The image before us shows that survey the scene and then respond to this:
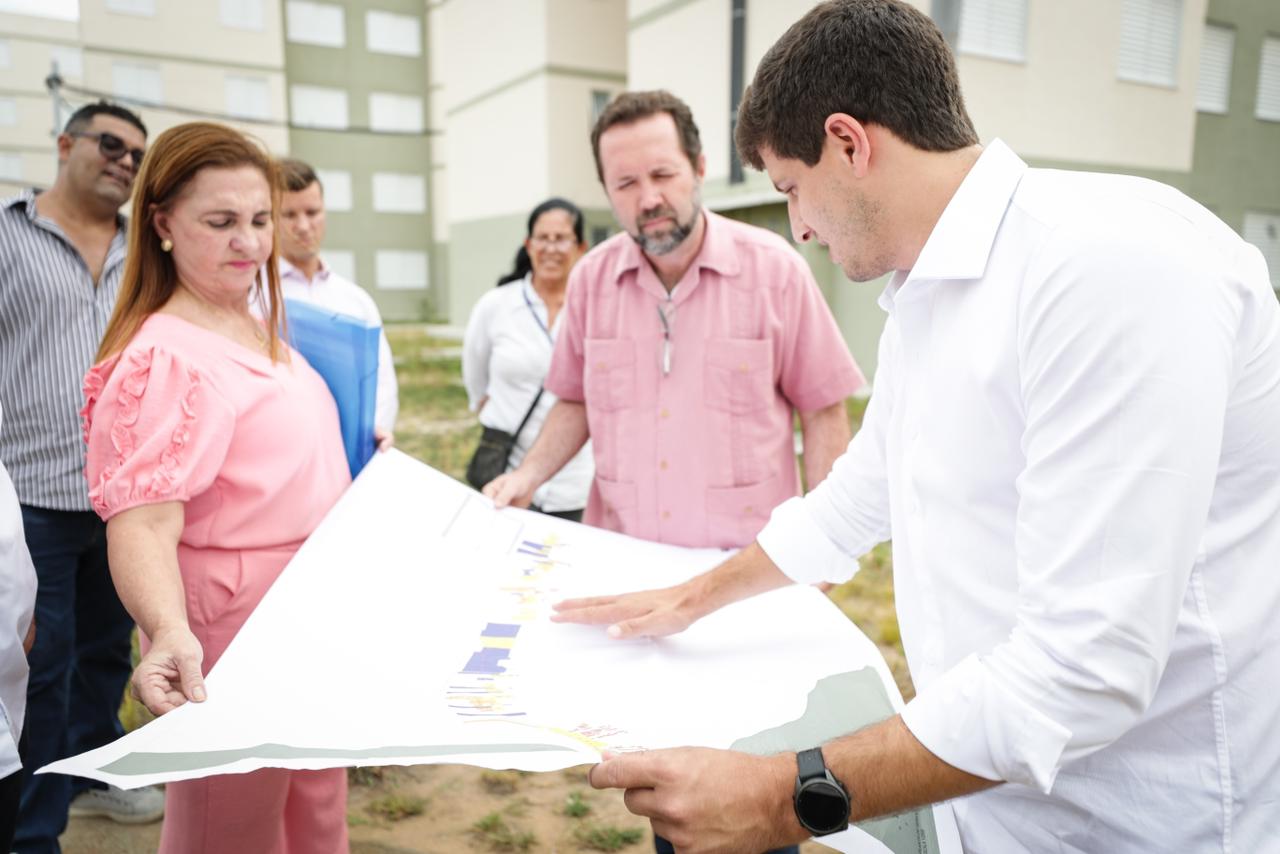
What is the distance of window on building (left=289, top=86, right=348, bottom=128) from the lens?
25.8 meters

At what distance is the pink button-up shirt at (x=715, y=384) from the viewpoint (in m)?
2.37

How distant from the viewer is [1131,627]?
92 centimetres

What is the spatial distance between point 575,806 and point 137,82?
2464 cm

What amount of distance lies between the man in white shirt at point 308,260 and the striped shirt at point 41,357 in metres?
0.92

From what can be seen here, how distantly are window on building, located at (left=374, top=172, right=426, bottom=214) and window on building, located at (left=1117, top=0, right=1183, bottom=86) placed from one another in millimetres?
21335

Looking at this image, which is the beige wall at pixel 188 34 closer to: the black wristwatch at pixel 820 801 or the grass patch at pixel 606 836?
the grass patch at pixel 606 836

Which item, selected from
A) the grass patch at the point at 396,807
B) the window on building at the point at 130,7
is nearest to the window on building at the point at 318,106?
the window on building at the point at 130,7

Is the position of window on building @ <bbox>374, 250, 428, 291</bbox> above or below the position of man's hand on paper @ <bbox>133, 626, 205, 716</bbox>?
above

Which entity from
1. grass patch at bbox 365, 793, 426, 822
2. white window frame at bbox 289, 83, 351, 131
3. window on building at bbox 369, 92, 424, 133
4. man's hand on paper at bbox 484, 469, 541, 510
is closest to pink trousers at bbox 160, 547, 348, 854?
man's hand on paper at bbox 484, 469, 541, 510

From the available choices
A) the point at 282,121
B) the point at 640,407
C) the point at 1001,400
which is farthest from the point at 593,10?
the point at 1001,400

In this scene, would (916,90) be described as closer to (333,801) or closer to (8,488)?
(8,488)

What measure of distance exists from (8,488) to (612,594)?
1.14 metres

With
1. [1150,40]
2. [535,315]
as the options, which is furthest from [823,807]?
[1150,40]

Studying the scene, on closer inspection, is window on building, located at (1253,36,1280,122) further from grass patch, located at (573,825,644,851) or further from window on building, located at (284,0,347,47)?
window on building, located at (284,0,347,47)
